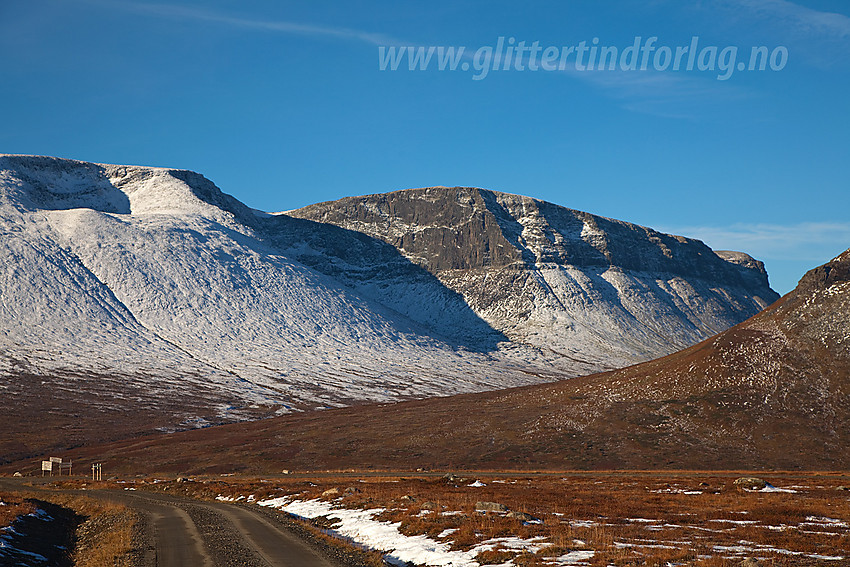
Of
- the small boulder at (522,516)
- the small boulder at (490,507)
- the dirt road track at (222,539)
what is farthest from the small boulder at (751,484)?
the dirt road track at (222,539)

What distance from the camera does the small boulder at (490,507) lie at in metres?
34.2

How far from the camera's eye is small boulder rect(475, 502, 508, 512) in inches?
1348

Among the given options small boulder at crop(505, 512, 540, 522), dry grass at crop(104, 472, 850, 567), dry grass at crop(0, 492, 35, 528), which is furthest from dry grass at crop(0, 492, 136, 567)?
small boulder at crop(505, 512, 540, 522)

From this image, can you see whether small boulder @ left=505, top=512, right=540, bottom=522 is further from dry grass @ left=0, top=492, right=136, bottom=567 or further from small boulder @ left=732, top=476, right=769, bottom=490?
small boulder @ left=732, top=476, right=769, bottom=490

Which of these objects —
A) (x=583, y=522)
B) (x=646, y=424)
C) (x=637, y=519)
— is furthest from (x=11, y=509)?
(x=646, y=424)

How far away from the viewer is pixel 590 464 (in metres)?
89.1

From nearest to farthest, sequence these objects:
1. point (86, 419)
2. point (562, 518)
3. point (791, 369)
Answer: point (562, 518) < point (791, 369) < point (86, 419)

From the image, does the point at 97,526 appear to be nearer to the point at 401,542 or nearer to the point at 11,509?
the point at 11,509

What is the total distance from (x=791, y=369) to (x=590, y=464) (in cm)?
3660

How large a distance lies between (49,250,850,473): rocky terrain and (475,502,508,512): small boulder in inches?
2121

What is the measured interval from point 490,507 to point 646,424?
70381 millimetres

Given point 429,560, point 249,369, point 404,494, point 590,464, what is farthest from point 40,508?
point 249,369

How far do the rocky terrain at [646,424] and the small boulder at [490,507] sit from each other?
5388 cm

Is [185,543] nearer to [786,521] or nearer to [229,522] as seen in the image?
[229,522]
